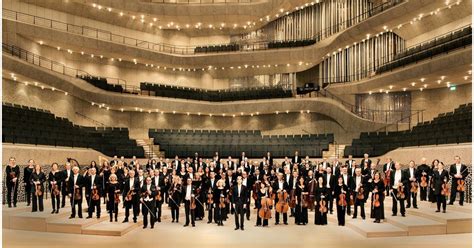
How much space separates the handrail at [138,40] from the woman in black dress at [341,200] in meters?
16.5

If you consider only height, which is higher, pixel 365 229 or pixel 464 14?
pixel 464 14

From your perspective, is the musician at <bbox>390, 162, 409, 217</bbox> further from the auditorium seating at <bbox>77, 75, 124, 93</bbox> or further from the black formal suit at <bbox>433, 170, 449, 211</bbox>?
the auditorium seating at <bbox>77, 75, 124, 93</bbox>

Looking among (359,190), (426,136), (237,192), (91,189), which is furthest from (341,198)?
(426,136)

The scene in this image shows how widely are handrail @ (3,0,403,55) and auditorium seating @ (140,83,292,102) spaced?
299 centimetres

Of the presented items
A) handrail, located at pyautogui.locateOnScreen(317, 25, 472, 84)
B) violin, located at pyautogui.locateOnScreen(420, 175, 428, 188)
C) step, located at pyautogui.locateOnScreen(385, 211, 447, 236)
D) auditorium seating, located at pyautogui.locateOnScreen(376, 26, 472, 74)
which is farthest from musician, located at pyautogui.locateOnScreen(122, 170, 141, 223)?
handrail, located at pyautogui.locateOnScreen(317, 25, 472, 84)

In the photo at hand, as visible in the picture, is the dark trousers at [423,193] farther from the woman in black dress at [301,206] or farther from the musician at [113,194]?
the musician at [113,194]

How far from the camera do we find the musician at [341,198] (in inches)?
477

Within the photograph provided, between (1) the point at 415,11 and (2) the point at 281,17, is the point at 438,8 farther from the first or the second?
(2) the point at 281,17

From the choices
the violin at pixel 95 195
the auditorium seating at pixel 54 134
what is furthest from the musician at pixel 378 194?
the auditorium seating at pixel 54 134

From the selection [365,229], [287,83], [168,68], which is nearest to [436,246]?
[365,229]

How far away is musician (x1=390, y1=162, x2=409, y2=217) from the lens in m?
12.4

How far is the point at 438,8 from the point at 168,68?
1960 cm

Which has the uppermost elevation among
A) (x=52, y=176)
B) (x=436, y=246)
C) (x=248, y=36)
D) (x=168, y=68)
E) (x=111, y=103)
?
(x=248, y=36)

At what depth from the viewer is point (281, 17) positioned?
119ft
